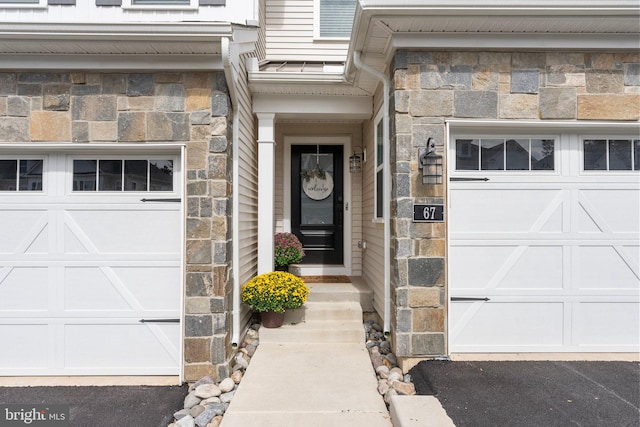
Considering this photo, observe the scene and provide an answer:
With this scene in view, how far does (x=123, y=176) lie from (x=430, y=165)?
2.68 meters

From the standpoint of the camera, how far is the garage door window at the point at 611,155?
3238 millimetres

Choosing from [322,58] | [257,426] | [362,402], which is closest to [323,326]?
[362,402]

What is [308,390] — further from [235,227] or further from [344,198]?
[344,198]

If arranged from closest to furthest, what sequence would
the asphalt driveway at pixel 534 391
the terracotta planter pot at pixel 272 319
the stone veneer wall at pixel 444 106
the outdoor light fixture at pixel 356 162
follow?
the asphalt driveway at pixel 534 391
the stone veneer wall at pixel 444 106
the terracotta planter pot at pixel 272 319
the outdoor light fixture at pixel 356 162

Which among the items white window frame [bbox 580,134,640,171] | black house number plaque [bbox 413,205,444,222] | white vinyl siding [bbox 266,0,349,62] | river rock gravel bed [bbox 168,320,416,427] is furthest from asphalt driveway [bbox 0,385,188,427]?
white vinyl siding [bbox 266,0,349,62]

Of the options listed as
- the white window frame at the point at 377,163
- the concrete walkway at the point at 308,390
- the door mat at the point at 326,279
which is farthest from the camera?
the door mat at the point at 326,279

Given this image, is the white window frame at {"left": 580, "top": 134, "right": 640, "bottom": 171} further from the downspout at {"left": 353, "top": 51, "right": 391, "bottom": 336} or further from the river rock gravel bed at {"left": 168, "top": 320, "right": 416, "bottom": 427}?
the river rock gravel bed at {"left": 168, "top": 320, "right": 416, "bottom": 427}

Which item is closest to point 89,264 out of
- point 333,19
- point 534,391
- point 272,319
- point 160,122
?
point 160,122

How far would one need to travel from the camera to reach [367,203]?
4887 mm

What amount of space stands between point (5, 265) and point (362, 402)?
3266 millimetres

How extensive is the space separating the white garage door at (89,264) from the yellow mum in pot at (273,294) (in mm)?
729

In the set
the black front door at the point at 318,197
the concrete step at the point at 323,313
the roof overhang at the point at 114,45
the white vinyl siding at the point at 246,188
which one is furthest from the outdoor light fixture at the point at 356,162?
the roof overhang at the point at 114,45

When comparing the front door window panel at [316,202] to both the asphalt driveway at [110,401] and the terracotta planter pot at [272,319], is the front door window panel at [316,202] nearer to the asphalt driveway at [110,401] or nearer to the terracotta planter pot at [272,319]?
the terracotta planter pot at [272,319]

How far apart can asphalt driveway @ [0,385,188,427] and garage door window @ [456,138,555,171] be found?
3069 mm
